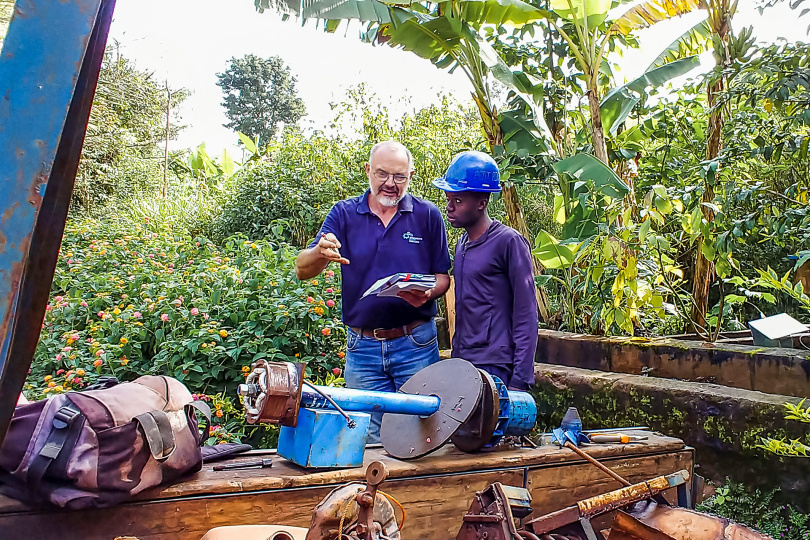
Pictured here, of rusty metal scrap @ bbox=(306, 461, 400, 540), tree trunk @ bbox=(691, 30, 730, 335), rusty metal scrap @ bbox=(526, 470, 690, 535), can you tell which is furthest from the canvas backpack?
tree trunk @ bbox=(691, 30, 730, 335)

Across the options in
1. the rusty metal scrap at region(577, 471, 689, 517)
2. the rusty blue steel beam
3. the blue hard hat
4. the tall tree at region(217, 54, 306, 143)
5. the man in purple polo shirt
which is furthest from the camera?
the tall tree at region(217, 54, 306, 143)

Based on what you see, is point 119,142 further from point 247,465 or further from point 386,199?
point 247,465

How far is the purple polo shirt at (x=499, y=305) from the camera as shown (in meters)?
3.07

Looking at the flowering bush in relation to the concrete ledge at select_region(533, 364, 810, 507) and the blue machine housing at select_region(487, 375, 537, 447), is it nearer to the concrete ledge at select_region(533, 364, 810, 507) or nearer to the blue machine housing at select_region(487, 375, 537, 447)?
the concrete ledge at select_region(533, 364, 810, 507)

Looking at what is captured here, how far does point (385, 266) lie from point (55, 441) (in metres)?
1.85

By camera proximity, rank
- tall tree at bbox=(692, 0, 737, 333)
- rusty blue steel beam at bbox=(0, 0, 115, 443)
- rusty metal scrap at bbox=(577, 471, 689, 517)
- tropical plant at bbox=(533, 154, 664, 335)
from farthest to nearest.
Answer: tall tree at bbox=(692, 0, 737, 333) → tropical plant at bbox=(533, 154, 664, 335) → rusty metal scrap at bbox=(577, 471, 689, 517) → rusty blue steel beam at bbox=(0, 0, 115, 443)

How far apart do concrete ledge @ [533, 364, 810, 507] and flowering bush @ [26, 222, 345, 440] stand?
1.81m

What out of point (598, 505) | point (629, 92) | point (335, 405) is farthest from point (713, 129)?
point (335, 405)

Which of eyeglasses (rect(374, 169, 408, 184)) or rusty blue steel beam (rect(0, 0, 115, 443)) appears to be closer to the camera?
rusty blue steel beam (rect(0, 0, 115, 443))

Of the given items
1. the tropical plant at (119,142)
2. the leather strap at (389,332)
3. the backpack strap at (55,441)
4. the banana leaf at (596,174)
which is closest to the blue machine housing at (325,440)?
the backpack strap at (55,441)

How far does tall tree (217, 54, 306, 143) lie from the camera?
38.3 meters

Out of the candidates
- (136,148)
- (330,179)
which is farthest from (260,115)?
(330,179)

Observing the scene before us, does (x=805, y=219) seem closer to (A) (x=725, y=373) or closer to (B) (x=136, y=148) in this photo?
(A) (x=725, y=373)

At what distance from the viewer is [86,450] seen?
2.03 metres
